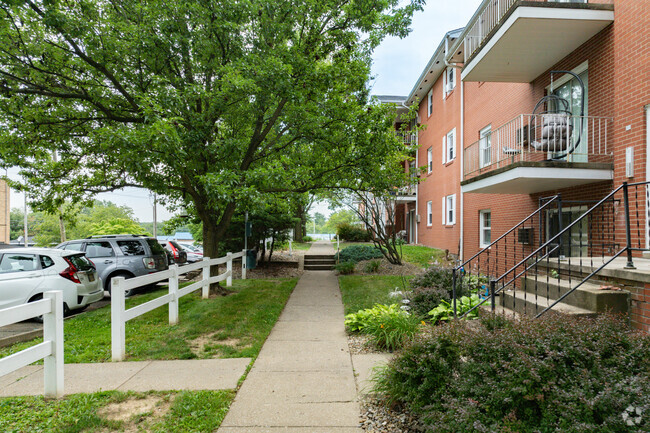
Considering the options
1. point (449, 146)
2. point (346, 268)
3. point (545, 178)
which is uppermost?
point (449, 146)

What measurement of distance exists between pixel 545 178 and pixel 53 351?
8.11 meters

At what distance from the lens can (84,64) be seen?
26.6 feet

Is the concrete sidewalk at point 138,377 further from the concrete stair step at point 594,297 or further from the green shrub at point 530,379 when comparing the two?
the concrete stair step at point 594,297

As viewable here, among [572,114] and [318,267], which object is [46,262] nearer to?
[318,267]

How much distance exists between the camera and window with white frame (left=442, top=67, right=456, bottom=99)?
16.4 meters

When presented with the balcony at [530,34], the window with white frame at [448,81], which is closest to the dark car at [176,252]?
the balcony at [530,34]

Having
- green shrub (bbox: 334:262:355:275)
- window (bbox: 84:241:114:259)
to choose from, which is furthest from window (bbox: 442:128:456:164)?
window (bbox: 84:241:114:259)

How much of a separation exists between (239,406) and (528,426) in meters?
2.55

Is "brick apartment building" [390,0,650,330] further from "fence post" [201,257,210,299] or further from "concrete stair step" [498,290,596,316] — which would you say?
"fence post" [201,257,210,299]

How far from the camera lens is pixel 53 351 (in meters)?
3.81

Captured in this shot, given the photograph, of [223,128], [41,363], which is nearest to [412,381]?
[41,363]

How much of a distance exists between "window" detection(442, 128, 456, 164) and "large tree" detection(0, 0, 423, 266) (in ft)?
25.5

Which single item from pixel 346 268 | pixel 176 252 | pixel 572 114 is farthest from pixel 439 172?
pixel 176 252

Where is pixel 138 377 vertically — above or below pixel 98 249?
below
